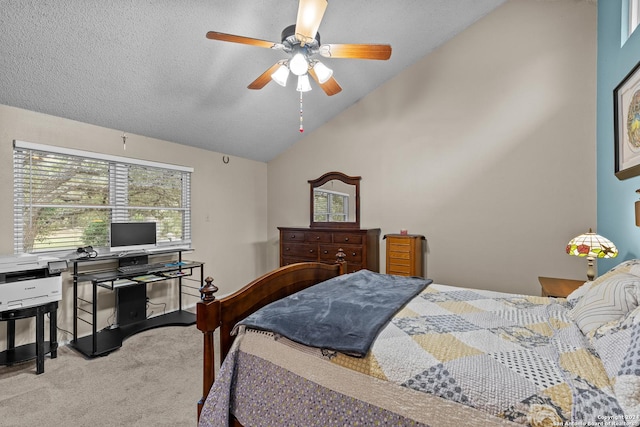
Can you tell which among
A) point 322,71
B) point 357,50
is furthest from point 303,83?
point 357,50

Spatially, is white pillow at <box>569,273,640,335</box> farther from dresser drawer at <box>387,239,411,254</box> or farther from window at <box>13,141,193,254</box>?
window at <box>13,141,193,254</box>

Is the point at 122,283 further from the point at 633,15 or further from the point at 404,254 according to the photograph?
the point at 633,15

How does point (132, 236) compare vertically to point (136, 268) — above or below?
above

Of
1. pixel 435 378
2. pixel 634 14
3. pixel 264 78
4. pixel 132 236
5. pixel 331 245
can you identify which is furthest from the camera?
pixel 331 245

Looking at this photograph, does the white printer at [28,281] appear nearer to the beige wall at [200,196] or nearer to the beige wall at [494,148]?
the beige wall at [200,196]

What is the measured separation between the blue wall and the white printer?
14.2ft

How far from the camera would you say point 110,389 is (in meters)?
2.18

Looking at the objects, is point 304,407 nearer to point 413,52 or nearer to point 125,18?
point 125,18

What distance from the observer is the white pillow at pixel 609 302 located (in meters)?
1.24

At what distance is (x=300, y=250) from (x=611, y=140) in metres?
3.46

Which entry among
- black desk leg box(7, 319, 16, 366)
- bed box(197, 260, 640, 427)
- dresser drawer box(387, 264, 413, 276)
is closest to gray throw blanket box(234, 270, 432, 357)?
bed box(197, 260, 640, 427)

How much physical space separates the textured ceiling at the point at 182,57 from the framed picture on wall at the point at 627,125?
1878 millimetres

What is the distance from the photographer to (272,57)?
3.06m

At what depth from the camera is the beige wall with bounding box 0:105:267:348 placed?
2619 millimetres
